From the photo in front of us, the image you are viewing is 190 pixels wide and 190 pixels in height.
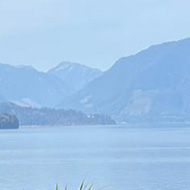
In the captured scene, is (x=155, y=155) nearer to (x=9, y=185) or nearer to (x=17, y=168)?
(x=17, y=168)

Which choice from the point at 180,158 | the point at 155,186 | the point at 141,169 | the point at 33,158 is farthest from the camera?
the point at 33,158

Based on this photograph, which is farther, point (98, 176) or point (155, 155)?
point (155, 155)

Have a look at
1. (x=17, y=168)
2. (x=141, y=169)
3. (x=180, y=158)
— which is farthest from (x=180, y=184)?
(x=180, y=158)

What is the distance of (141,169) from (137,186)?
16989 millimetres

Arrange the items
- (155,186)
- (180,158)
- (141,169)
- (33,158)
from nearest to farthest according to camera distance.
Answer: (155,186) < (141,169) < (180,158) < (33,158)

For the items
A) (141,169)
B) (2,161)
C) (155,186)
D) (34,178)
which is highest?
(2,161)

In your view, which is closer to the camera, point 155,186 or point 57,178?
point 155,186

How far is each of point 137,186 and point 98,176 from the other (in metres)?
9.87

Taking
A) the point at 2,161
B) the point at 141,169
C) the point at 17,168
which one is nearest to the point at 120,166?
the point at 141,169

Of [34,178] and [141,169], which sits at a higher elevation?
[141,169]

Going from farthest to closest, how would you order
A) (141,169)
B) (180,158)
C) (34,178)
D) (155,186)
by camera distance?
(180,158)
(141,169)
(34,178)
(155,186)

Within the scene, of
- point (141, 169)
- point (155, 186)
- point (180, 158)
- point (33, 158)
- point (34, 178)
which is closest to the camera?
point (155, 186)

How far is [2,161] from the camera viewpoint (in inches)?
3703

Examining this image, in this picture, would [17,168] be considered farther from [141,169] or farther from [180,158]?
[180,158]
